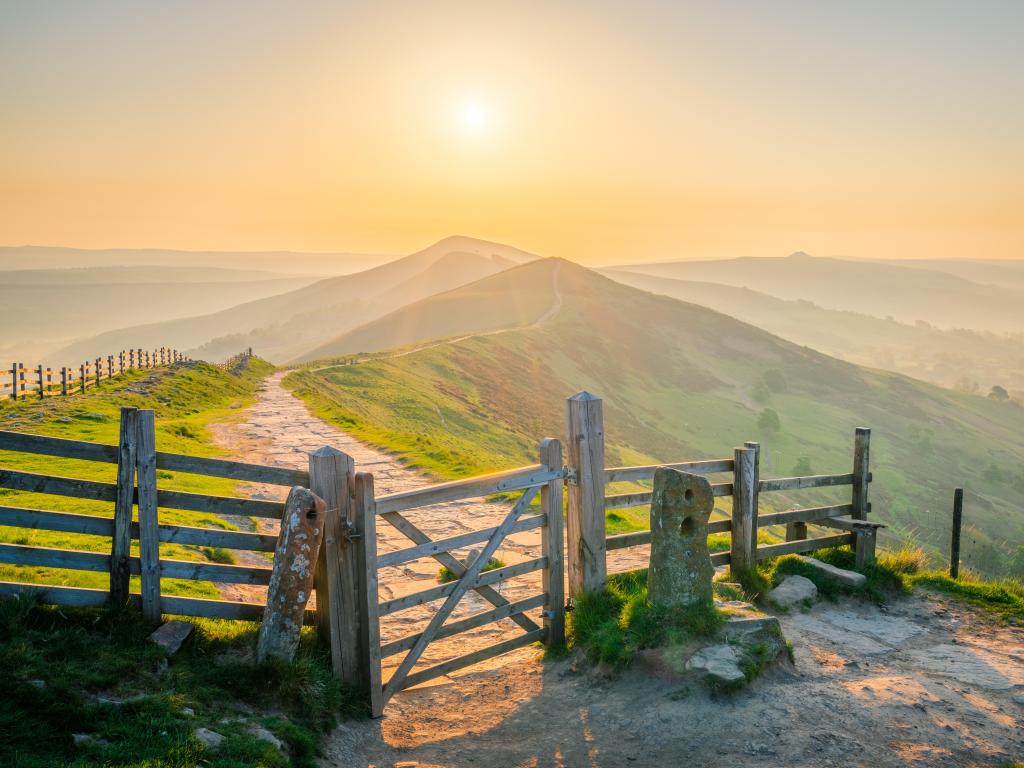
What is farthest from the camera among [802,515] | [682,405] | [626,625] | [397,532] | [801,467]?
[682,405]

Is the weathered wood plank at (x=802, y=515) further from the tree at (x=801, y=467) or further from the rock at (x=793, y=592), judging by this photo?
the tree at (x=801, y=467)

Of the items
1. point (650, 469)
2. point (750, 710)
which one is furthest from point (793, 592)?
point (750, 710)

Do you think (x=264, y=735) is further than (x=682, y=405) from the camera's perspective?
No

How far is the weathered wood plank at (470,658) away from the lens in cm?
723

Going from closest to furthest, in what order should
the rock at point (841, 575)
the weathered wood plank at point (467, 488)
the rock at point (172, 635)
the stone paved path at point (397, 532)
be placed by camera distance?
1. the rock at point (172, 635)
2. the weathered wood plank at point (467, 488)
3. the stone paved path at point (397, 532)
4. the rock at point (841, 575)

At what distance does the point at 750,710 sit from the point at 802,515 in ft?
16.8

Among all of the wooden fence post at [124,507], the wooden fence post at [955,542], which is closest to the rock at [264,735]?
the wooden fence post at [124,507]

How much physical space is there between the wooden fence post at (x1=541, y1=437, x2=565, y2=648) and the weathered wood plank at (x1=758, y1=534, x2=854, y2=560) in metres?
3.59

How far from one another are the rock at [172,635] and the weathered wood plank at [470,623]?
71.9 inches

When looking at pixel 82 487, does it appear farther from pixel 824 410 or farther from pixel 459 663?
pixel 824 410

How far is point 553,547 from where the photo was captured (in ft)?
27.4

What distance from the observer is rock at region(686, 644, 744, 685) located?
6691 mm

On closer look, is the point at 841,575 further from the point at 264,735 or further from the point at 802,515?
the point at 264,735

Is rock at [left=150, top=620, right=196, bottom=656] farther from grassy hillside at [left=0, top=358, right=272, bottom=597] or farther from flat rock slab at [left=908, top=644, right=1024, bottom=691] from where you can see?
flat rock slab at [left=908, top=644, right=1024, bottom=691]
